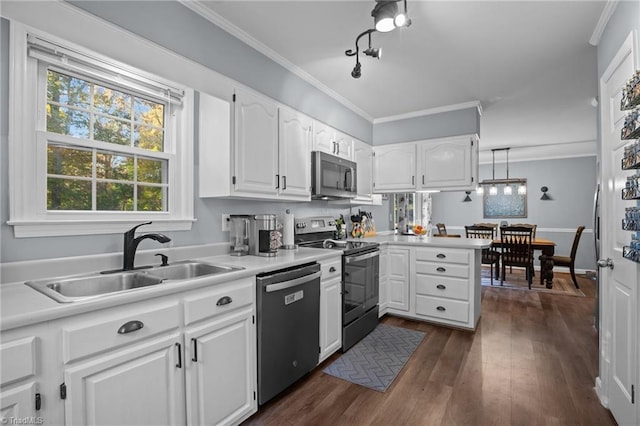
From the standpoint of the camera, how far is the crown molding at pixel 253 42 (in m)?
2.14

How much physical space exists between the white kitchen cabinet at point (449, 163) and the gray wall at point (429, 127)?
130 millimetres

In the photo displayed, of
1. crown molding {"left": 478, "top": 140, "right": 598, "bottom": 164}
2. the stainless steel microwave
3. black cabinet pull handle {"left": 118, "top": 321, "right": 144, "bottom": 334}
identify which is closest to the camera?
black cabinet pull handle {"left": 118, "top": 321, "right": 144, "bottom": 334}

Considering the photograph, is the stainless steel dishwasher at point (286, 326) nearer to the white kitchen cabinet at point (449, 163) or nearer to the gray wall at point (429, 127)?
the white kitchen cabinet at point (449, 163)

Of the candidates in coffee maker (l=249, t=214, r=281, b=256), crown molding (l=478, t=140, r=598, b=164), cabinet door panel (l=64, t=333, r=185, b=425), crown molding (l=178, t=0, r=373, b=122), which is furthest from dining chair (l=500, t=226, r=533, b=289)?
cabinet door panel (l=64, t=333, r=185, b=425)

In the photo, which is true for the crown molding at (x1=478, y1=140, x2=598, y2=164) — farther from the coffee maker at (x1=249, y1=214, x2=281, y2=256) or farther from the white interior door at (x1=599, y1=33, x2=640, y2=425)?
the coffee maker at (x1=249, y1=214, x2=281, y2=256)

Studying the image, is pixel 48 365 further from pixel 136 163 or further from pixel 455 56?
pixel 455 56

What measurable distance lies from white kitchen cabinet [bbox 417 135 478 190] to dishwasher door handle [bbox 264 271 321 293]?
236 cm

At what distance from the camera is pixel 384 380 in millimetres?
2299

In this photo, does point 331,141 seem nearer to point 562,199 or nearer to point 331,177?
point 331,177

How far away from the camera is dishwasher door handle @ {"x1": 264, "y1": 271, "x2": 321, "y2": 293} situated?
190 cm

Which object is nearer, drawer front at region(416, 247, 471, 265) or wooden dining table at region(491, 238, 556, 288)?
drawer front at region(416, 247, 471, 265)

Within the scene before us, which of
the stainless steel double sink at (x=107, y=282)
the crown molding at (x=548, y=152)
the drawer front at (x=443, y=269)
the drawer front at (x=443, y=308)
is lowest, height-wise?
the drawer front at (x=443, y=308)

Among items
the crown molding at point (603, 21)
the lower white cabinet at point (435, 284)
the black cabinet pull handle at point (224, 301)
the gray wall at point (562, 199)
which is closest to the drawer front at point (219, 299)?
the black cabinet pull handle at point (224, 301)

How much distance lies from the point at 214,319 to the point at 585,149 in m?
7.96
